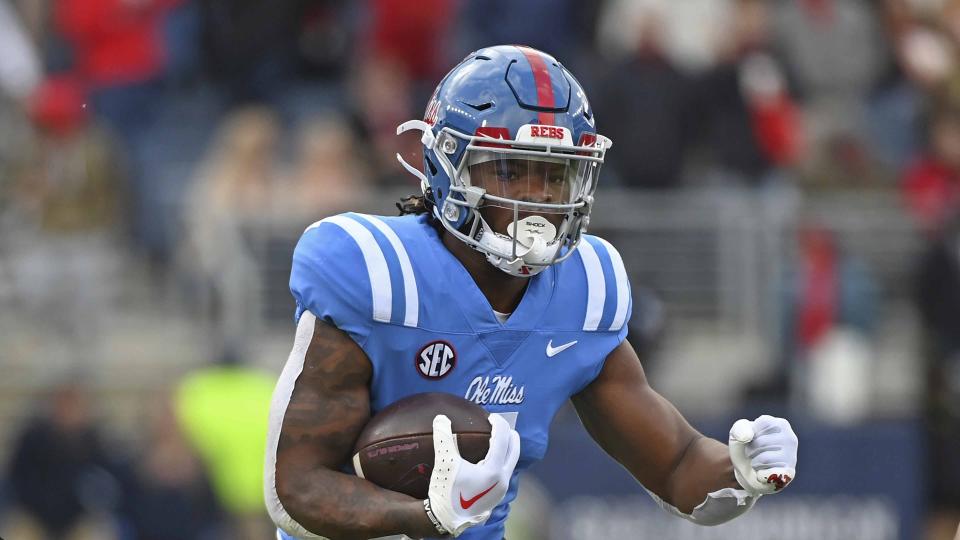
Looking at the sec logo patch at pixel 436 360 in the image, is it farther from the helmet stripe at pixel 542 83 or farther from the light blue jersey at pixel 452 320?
the helmet stripe at pixel 542 83

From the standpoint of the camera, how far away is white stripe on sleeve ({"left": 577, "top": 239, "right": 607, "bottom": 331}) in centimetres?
407

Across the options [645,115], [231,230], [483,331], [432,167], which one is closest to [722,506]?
[483,331]

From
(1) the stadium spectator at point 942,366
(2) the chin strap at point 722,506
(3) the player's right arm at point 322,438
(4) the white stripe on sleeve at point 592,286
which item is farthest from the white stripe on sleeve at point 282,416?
(1) the stadium spectator at point 942,366

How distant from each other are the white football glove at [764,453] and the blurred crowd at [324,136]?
4.81m

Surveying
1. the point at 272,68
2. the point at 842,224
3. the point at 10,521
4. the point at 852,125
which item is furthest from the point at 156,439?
the point at 852,125

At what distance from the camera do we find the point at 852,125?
1013cm

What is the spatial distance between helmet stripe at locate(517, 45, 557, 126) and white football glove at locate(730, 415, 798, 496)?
0.82m

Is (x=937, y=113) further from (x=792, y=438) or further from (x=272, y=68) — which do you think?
(x=792, y=438)

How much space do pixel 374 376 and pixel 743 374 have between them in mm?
5551

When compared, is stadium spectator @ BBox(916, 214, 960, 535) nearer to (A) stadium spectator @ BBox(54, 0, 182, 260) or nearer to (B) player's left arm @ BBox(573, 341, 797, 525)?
(A) stadium spectator @ BBox(54, 0, 182, 260)

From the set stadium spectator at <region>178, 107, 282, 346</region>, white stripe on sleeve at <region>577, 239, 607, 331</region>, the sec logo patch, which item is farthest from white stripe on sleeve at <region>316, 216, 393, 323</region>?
stadium spectator at <region>178, 107, 282, 346</region>

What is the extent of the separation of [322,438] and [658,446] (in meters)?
0.89

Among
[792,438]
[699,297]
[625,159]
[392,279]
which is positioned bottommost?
[699,297]

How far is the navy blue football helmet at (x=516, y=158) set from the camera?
151 inches
